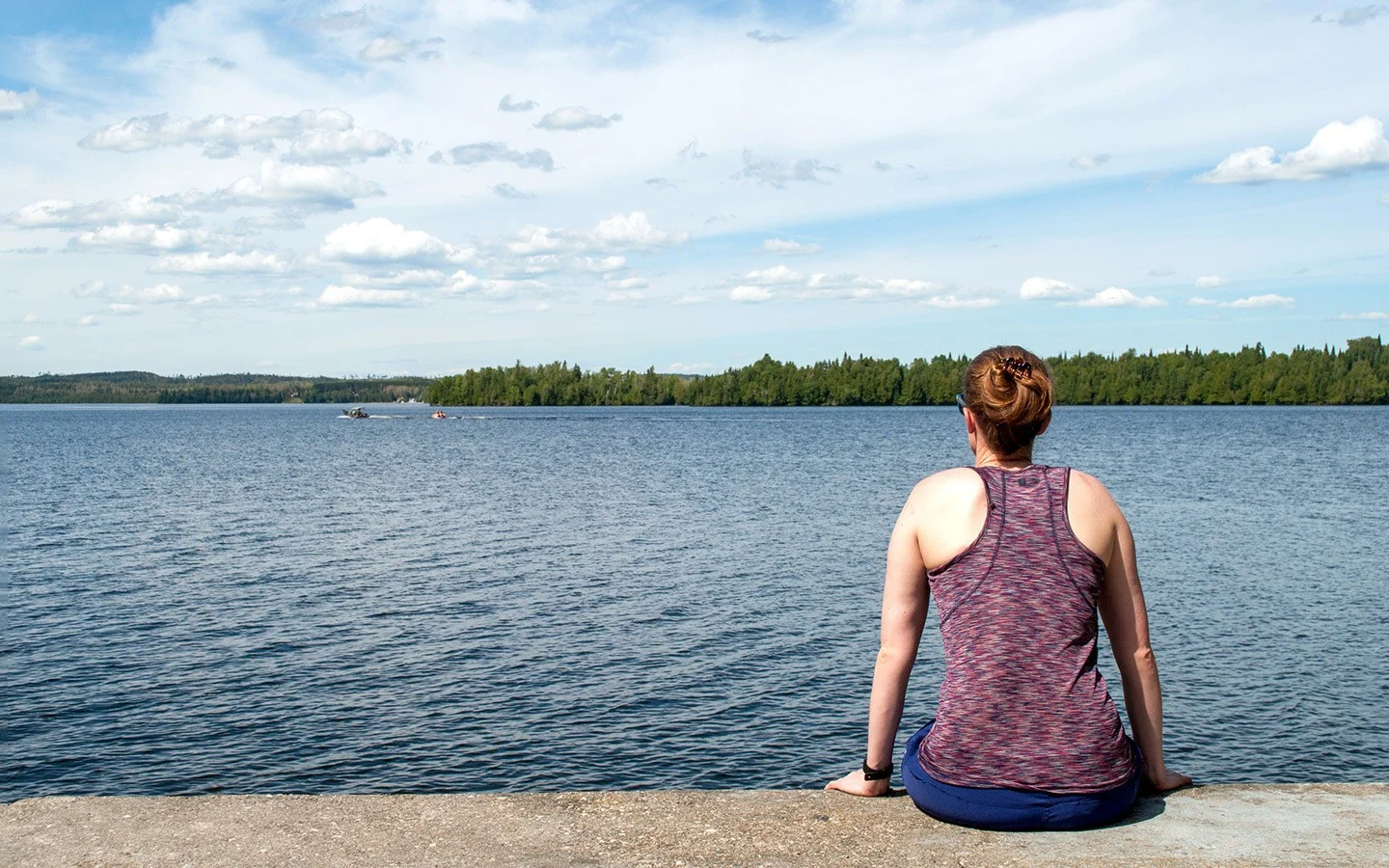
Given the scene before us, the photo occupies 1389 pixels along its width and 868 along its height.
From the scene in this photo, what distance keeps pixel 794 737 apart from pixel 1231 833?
11.2 metres

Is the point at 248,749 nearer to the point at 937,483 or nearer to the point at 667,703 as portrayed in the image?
the point at 667,703

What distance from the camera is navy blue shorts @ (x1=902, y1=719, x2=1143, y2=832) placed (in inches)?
168

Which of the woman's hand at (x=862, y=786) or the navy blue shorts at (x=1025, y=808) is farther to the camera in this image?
the woman's hand at (x=862, y=786)

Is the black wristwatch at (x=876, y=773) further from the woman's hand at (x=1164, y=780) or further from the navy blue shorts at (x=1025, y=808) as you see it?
the woman's hand at (x=1164, y=780)

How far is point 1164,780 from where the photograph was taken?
4.67 m

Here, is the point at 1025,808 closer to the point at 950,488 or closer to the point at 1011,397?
the point at 950,488

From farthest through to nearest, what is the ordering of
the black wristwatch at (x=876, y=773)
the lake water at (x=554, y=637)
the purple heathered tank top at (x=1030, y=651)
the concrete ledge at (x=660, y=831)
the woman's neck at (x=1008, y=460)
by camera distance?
the lake water at (x=554, y=637)
the black wristwatch at (x=876, y=773)
the woman's neck at (x=1008, y=460)
the purple heathered tank top at (x=1030, y=651)
the concrete ledge at (x=660, y=831)

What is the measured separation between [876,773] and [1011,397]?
5.27 ft

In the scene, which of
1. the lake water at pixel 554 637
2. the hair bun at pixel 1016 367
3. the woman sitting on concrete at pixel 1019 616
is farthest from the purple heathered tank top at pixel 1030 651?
the lake water at pixel 554 637

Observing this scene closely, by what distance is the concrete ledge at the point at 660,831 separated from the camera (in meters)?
4.01

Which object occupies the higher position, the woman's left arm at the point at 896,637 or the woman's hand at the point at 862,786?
the woman's left arm at the point at 896,637

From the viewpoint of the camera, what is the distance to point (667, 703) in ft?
54.2

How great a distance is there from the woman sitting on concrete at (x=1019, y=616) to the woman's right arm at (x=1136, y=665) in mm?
23

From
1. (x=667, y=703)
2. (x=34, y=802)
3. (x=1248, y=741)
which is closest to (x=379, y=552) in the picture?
(x=667, y=703)
